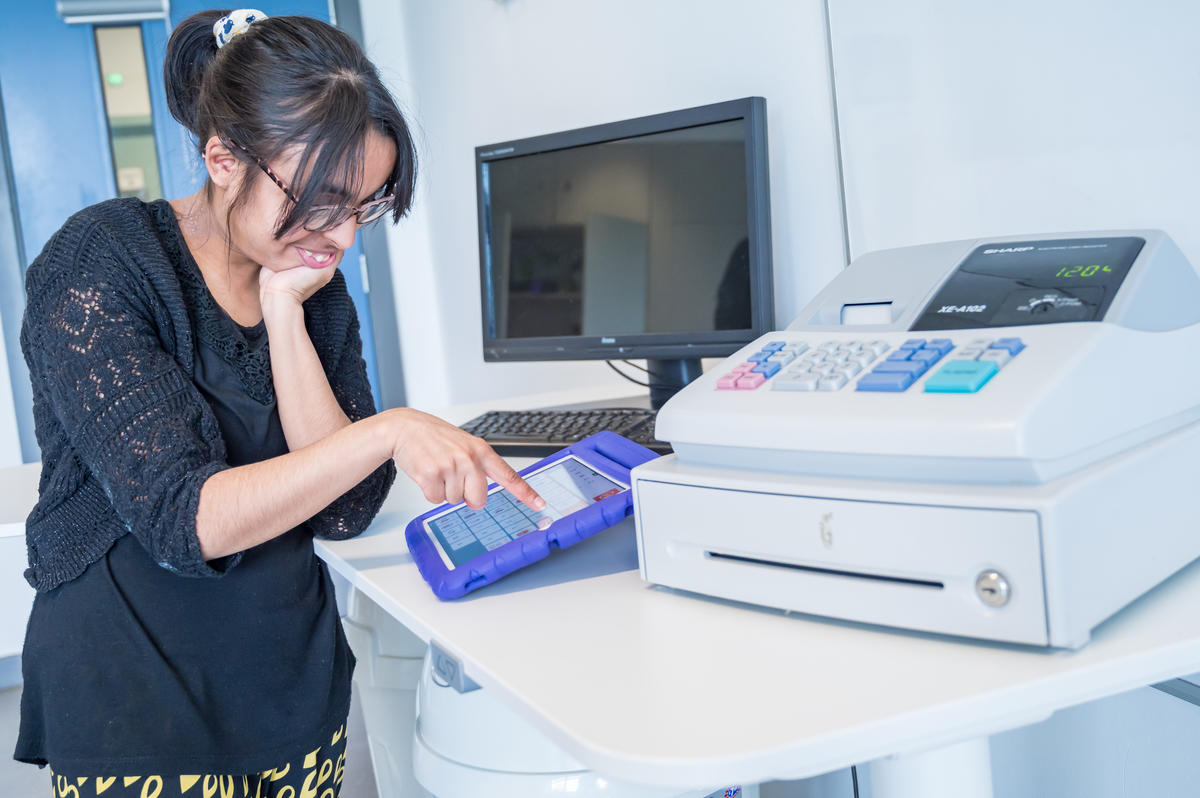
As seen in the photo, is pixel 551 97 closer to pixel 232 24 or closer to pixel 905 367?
pixel 232 24

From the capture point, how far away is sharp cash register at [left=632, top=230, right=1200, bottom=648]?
49cm

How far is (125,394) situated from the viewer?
770mm

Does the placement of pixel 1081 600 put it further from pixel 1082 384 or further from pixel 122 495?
pixel 122 495

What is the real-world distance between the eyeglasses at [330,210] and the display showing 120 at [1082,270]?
0.63 metres

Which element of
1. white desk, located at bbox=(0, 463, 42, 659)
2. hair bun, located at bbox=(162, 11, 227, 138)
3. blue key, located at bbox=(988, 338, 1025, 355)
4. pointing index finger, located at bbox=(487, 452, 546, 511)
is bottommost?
white desk, located at bbox=(0, 463, 42, 659)

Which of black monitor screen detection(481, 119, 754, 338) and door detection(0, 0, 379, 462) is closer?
black monitor screen detection(481, 119, 754, 338)

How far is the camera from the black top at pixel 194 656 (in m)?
0.84

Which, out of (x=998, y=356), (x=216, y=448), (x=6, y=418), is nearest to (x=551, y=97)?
(x=216, y=448)

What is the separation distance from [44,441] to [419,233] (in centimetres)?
190

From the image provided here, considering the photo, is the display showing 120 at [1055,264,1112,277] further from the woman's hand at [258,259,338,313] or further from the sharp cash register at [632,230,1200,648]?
the woman's hand at [258,259,338,313]

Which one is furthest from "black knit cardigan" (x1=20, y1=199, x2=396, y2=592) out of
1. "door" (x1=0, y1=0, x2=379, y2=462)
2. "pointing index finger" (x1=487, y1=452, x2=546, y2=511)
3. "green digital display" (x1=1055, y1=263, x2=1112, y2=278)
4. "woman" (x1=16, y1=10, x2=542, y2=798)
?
"door" (x1=0, y1=0, x2=379, y2=462)

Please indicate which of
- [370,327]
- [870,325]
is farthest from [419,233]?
[870,325]

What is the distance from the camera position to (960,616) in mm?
502

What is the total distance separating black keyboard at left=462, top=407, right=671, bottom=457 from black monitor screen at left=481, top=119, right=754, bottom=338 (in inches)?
5.2
